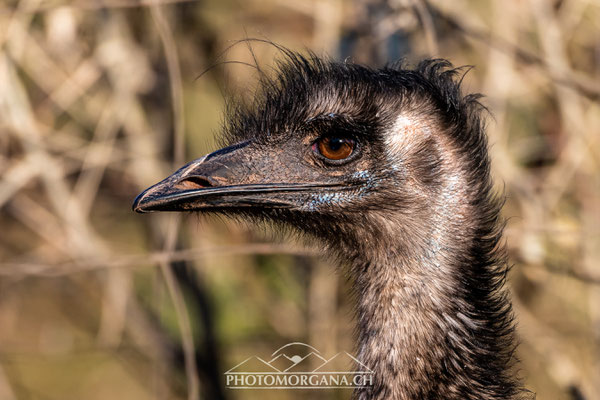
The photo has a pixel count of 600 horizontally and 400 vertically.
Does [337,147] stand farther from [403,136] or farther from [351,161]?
[403,136]

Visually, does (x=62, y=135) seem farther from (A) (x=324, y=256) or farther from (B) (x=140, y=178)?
(A) (x=324, y=256)

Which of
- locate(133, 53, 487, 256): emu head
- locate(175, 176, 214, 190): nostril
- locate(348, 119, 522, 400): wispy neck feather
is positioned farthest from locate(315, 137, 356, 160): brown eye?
locate(175, 176, 214, 190): nostril

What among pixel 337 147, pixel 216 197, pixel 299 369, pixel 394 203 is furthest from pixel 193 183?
pixel 299 369

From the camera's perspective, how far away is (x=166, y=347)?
445cm

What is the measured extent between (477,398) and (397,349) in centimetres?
23

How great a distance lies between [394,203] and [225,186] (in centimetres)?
44

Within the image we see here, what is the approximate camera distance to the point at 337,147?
2.07 m

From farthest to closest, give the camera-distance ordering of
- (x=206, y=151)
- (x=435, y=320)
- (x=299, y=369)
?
1. (x=299, y=369)
2. (x=206, y=151)
3. (x=435, y=320)

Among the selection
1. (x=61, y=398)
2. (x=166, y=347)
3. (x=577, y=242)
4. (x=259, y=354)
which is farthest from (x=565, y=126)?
(x=61, y=398)

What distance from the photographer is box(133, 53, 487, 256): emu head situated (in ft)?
6.75

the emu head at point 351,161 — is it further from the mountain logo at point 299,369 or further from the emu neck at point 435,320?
the mountain logo at point 299,369

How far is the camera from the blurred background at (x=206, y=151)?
3641 millimetres

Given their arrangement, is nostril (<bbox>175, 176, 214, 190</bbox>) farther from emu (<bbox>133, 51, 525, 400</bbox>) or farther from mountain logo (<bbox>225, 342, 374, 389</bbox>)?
mountain logo (<bbox>225, 342, 374, 389</bbox>)

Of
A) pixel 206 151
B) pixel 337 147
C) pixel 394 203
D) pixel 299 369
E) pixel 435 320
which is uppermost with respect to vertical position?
pixel 206 151
